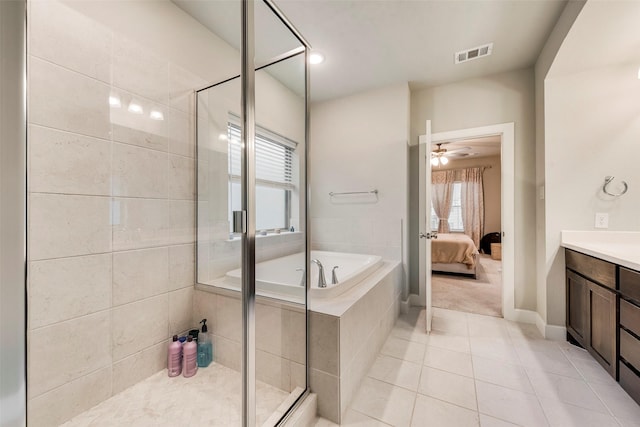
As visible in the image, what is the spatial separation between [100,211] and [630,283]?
114 inches

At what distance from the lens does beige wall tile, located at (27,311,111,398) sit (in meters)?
1.15

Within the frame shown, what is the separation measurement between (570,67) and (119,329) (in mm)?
3676

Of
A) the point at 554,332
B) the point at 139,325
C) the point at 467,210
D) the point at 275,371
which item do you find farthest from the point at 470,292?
the point at 467,210

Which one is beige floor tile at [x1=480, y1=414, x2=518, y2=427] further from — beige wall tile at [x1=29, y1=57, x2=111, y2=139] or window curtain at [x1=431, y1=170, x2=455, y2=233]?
window curtain at [x1=431, y1=170, x2=455, y2=233]

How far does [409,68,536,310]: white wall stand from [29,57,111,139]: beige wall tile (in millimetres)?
3092

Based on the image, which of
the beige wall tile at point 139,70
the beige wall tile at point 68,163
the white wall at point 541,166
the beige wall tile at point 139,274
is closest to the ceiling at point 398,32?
the white wall at point 541,166

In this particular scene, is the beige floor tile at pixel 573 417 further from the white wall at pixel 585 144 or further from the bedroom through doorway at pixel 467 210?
the bedroom through doorway at pixel 467 210

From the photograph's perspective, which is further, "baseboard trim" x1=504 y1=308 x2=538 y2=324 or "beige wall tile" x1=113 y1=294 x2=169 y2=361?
"baseboard trim" x1=504 y1=308 x2=538 y2=324

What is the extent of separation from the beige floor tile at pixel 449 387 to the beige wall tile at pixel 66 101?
7.75ft

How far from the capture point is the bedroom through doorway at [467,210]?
14.3ft

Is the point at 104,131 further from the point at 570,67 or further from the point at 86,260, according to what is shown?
the point at 570,67

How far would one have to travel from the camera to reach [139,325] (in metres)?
1.53

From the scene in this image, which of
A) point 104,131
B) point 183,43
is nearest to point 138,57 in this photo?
point 183,43

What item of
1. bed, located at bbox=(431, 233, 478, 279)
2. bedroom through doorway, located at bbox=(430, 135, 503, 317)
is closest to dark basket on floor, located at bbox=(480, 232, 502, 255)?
bedroom through doorway, located at bbox=(430, 135, 503, 317)
